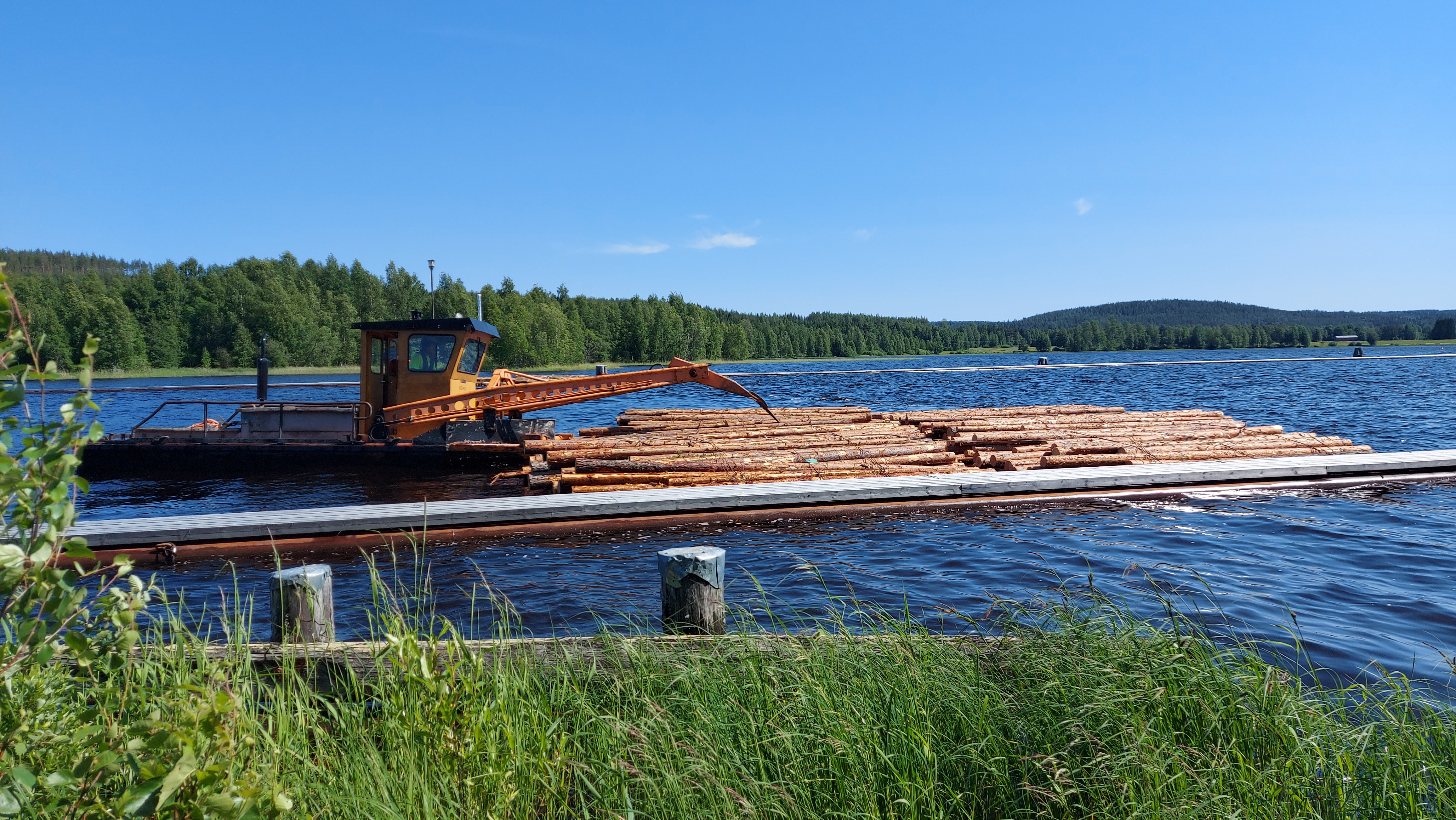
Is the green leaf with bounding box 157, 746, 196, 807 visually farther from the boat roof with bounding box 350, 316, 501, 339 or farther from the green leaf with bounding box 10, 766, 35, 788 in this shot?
the boat roof with bounding box 350, 316, 501, 339

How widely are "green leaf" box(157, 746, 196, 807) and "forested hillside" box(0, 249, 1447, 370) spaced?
7413 centimetres

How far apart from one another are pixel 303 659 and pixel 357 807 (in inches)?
65.3

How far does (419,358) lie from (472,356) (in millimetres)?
846

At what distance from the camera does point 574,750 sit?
10.6 feet

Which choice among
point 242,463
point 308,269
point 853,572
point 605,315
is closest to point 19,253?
Answer: point 308,269

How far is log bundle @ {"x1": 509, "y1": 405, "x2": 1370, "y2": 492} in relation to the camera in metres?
10.7

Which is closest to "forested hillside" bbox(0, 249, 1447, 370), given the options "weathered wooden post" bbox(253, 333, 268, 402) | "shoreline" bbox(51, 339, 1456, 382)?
"shoreline" bbox(51, 339, 1456, 382)

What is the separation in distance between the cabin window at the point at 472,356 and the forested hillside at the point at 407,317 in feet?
201

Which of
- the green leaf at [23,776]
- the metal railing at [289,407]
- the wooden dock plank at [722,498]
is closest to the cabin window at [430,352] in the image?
the metal railing at [289,407]

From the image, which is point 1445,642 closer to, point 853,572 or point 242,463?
point 853,572

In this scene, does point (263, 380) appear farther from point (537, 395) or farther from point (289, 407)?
point (537, 395)

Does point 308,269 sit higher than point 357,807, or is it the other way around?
point 308,269

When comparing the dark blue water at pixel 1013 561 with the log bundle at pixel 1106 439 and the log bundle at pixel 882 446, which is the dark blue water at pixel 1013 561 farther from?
the log bundle at pixel 882 446

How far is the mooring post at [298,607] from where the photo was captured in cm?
417
